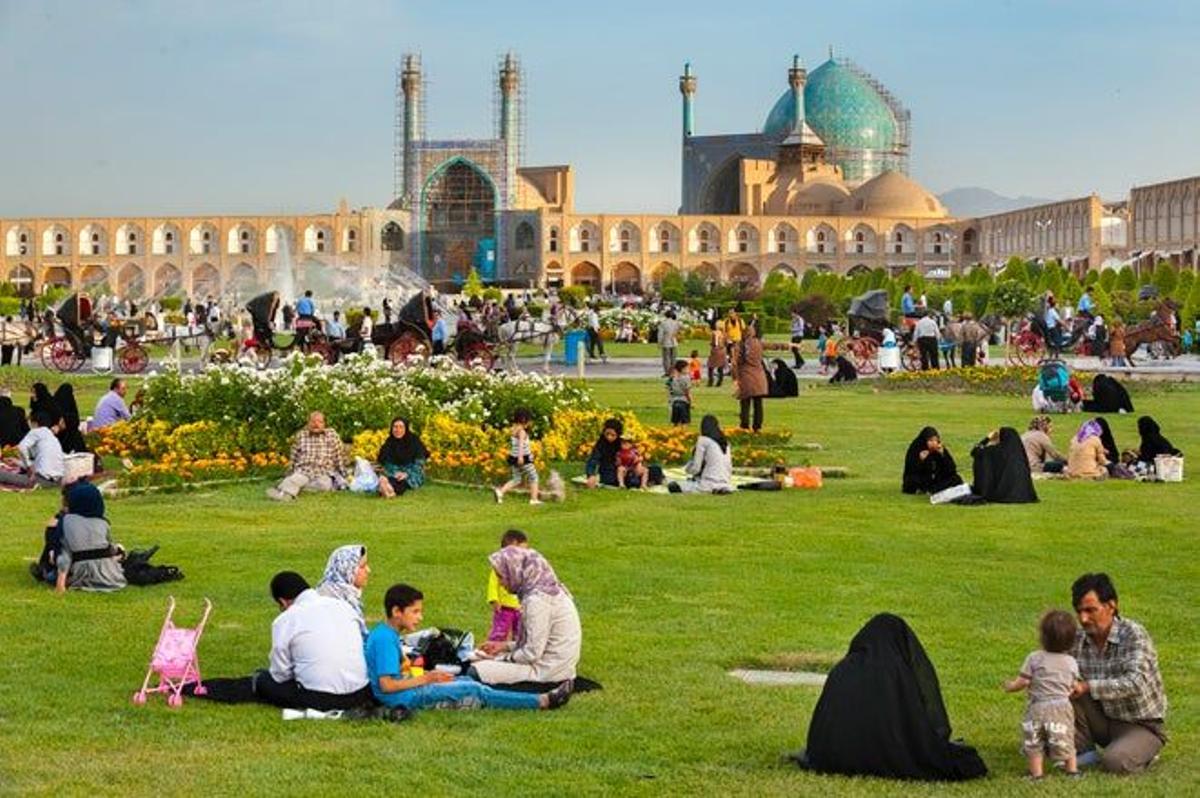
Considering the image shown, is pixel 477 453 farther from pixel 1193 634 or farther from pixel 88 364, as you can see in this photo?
pixel 88 364

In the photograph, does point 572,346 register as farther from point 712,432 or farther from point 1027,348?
point 712,432

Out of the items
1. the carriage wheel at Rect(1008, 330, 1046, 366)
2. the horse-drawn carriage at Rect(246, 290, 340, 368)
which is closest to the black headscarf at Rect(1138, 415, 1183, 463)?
the horse-drawn carriage at Rect(246, 290, 340, 368)

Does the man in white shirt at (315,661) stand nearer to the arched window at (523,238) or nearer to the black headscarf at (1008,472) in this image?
the black headscarf at (1008,472)

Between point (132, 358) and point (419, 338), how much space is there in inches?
157

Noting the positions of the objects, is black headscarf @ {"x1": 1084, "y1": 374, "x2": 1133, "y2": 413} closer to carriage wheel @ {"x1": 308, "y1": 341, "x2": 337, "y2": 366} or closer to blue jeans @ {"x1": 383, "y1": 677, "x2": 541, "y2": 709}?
carriage wheel @ {"x1": 308, "y1": 341, "x2": 337, "y2": 366}

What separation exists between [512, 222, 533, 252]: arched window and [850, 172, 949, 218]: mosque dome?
1394cm

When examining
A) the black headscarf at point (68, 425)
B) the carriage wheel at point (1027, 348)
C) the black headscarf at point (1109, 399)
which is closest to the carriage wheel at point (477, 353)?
the carriage wheel at point (1027, 348)

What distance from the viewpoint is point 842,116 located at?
9588 cm

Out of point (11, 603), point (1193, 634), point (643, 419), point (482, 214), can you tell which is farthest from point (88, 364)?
point (482, 214)

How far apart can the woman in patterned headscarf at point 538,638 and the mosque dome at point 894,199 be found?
3171 inches

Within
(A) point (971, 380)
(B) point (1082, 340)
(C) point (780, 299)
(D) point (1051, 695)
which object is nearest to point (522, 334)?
(B) point (1082, 340)

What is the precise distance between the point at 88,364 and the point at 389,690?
75.8ft

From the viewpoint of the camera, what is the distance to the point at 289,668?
734 centimetres

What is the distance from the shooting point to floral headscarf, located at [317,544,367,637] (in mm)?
7723
